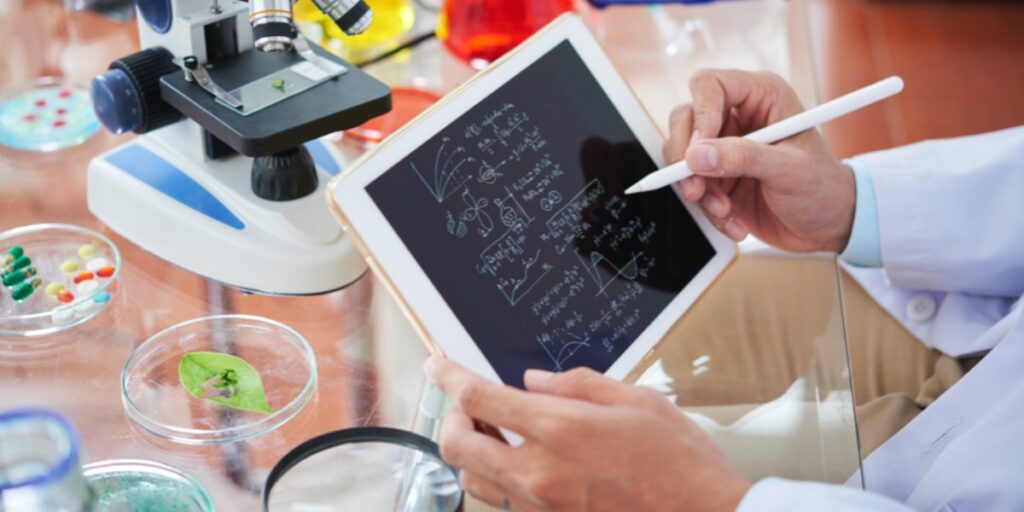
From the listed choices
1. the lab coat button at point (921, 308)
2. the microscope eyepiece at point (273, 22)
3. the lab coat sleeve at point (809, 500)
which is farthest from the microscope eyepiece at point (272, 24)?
the lab coat button at point (921, 308)

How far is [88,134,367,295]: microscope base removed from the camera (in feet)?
3.72

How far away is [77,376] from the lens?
105 cm

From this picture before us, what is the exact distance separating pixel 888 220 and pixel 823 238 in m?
0.07

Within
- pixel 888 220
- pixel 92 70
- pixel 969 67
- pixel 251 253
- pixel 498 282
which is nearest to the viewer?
pixel 498 282

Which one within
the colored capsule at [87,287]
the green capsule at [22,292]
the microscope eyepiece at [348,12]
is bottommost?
the colored capsule at [87,287]

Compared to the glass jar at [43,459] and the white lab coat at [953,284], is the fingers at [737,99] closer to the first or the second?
the white lab coat at [953,284]

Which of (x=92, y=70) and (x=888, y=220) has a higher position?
(x=92, y=70)

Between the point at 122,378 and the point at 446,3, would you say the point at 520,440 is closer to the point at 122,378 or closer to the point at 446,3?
the point at 122,378

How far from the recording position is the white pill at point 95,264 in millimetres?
1163

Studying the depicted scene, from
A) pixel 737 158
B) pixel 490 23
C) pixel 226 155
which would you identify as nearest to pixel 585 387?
pixel 737 158

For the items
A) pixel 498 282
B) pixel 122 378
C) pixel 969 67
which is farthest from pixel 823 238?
pixel 969 67

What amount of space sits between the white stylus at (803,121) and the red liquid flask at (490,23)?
450 mm

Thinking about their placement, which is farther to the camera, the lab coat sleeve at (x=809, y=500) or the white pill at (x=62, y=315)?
the white pill at (x=62, y=315)

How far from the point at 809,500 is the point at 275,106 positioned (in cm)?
63
